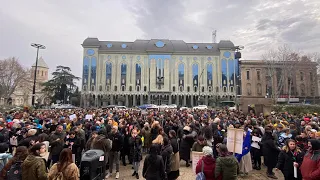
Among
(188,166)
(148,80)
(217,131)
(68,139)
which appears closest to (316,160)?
(217,131)

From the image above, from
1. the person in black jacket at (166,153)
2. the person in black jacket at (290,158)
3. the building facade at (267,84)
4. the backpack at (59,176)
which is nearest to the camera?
the backpack at (59,176)

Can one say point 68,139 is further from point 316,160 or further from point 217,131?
point 316,160

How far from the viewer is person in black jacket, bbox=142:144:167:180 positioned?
4188 mm

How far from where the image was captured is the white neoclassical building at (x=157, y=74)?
2435 inches

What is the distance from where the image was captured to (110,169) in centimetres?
682

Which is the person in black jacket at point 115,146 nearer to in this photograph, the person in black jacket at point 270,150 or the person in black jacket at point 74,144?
the person in black jacket at point 74,144

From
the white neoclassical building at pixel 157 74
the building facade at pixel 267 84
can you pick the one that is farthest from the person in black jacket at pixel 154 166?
the white neoclassical building at pixel 157 74

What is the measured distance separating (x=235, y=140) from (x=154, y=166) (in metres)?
2.58

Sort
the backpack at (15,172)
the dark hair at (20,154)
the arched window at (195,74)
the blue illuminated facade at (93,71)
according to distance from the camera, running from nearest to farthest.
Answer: the backpack at (15,172)
the dark hair at (20,154)
the blue illuminated facade at (93,71)
the arched window at (195,74)

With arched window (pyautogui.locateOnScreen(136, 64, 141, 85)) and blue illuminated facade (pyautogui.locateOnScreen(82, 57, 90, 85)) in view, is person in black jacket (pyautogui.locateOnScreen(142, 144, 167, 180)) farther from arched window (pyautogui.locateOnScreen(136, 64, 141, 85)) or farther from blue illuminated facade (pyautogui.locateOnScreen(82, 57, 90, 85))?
blue illuminated facade (pyautogui.locateOnScreen(82, 57, 90, 85))

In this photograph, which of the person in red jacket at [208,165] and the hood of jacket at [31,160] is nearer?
the hood of jacket at [31,160]

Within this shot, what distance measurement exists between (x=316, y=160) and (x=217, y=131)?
3.81 m

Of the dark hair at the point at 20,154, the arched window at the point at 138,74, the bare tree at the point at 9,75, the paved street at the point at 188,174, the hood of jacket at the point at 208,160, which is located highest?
the arched window at the point at 138,74

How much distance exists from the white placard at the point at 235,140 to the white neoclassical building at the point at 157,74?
56.7 metres
